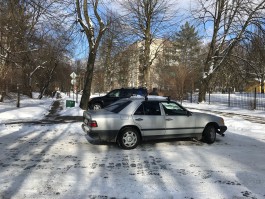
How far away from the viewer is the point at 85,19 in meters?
21.9

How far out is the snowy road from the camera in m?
5.54

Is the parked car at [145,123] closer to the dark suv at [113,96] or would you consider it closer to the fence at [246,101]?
the dark suv at [113,96]

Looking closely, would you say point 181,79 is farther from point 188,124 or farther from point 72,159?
point 72,159

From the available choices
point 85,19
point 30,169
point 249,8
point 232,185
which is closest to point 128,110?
point 30,169

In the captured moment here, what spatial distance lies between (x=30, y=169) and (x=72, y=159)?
1.22m

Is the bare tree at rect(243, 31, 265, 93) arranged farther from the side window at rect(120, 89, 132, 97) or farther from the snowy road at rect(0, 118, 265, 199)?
the snowy road at rect(0, 118, 265, 199)

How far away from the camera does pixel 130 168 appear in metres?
7.02

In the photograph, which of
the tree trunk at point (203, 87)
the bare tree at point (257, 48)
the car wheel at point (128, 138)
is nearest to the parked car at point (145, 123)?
the car wheel at point (128, 138)

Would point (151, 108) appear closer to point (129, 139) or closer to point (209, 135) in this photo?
point (129, 139)

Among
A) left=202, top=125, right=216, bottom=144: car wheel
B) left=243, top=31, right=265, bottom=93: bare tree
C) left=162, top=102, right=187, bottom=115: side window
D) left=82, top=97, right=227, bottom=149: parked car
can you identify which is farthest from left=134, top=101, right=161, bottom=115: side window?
left=243, top=31, right=265, bottom=93: bare tree

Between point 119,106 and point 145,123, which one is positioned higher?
point 119,106

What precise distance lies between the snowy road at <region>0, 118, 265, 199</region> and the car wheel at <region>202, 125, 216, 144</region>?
24 centimetres

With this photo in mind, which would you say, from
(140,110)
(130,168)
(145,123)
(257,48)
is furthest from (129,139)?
(257,48)

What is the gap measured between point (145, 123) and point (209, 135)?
2.24 m
